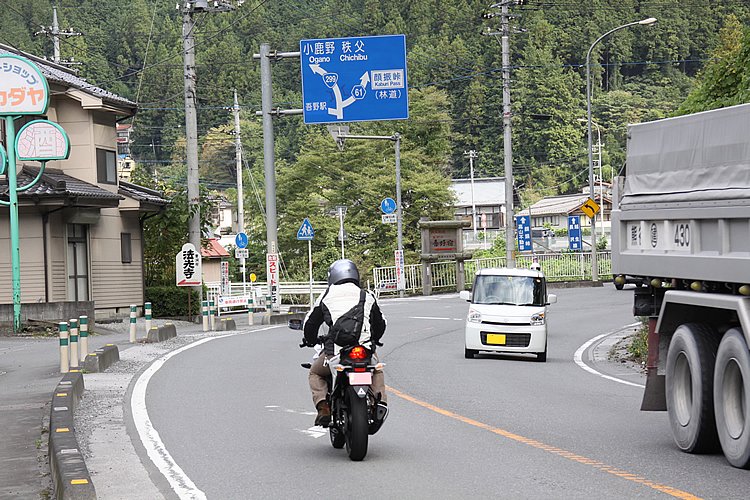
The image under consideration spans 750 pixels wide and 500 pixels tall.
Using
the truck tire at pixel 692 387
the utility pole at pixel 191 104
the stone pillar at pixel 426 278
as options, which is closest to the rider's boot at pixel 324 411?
the truck tire at pixel 692 387

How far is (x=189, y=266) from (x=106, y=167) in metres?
5.99

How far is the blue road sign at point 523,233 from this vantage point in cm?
5551

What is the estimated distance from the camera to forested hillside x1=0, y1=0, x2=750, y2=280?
80625 millimetres

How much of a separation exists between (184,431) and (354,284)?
2.91m

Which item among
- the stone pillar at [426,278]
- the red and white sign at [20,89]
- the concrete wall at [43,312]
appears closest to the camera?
the red and white sign at [20,89]

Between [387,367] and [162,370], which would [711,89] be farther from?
[162,370]

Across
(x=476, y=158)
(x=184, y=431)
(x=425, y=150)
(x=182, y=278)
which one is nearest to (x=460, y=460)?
(x=184, y=431)

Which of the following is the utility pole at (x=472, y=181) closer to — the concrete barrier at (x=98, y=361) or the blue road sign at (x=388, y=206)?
the blue road sign at (x=388, y=206)

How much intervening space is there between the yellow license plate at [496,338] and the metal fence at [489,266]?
29.3 meters

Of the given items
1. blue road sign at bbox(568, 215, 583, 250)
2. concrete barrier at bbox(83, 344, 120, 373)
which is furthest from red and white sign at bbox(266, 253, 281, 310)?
blue road sign at bbox(568, 215, 583, 250)

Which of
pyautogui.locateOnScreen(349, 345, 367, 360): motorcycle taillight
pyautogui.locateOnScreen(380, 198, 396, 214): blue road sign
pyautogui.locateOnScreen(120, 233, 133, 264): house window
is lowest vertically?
pyautogui.locateOnScreen(349, 345, 367, 360): motorcycle taillight

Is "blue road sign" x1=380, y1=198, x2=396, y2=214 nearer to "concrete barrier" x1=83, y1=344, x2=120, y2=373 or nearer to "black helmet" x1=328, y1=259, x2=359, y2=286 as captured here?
"concrete barrier" x1=83, y1=344, x2=120, y2=373

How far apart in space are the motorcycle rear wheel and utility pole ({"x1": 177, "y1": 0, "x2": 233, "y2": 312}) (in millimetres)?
24878

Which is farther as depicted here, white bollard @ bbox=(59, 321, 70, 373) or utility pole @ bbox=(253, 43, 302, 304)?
utility pole @ bbox=(253, 43, 302, 304)
